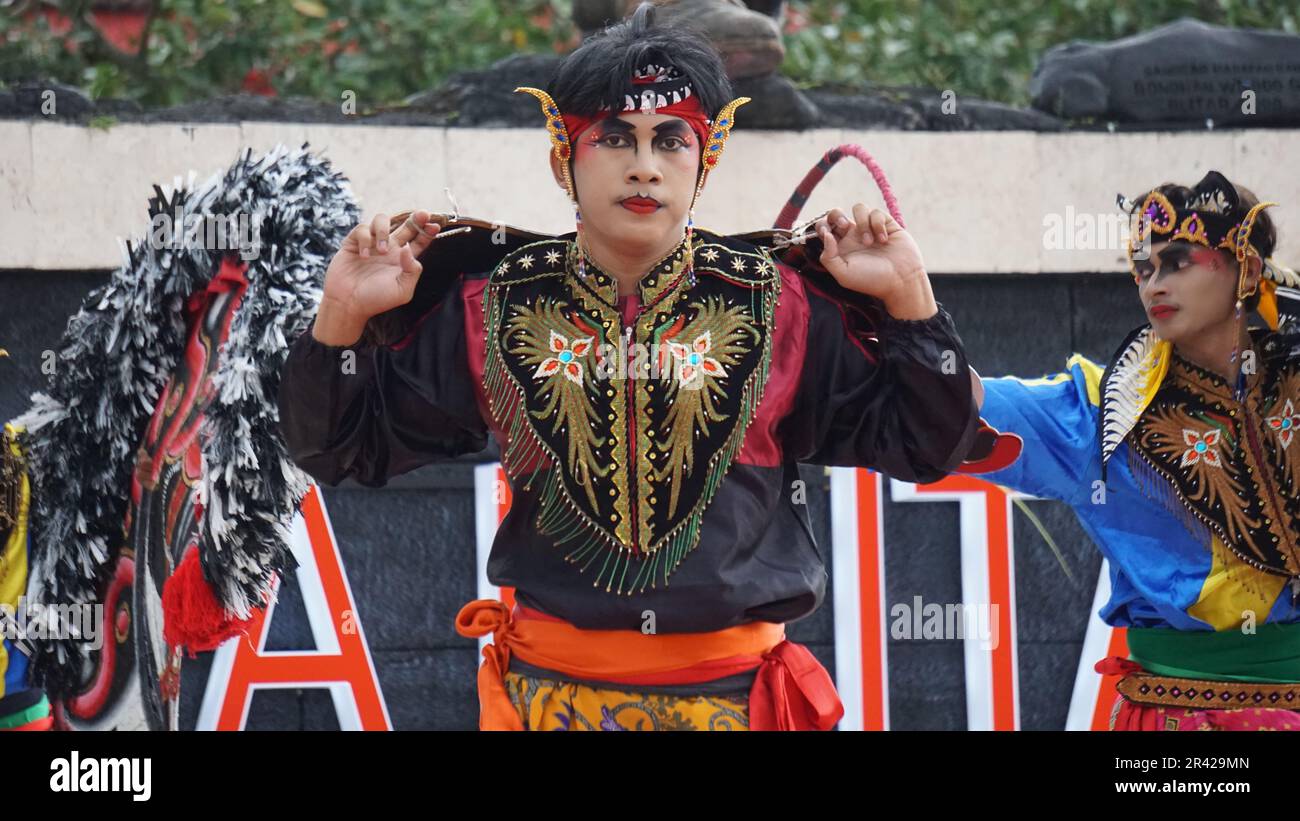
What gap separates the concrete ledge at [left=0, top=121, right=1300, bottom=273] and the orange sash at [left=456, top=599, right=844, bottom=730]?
Result: 2.38m

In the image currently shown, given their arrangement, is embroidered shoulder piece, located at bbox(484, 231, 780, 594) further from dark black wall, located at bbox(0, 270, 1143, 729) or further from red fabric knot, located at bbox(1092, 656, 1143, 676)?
dark black wall, located at bbox(0, 270, 1143, 729)

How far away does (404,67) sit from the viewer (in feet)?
21.8

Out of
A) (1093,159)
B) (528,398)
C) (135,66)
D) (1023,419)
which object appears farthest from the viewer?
(135,66)

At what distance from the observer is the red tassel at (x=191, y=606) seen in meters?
3.93

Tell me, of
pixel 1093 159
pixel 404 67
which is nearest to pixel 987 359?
pixel 1093 159

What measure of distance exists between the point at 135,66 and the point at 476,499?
2.23 metres

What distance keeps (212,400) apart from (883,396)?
1645 millimetres

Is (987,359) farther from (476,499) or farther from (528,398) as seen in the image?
(528,398)

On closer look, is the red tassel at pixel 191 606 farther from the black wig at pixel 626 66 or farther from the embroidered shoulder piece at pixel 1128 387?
the embroidered shoulder piece at pixel 1128 387

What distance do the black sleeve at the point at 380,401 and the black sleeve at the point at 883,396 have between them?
1.97ft

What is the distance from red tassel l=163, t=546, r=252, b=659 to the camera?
3.93 m

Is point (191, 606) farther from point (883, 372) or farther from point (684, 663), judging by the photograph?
point (883, 372)
